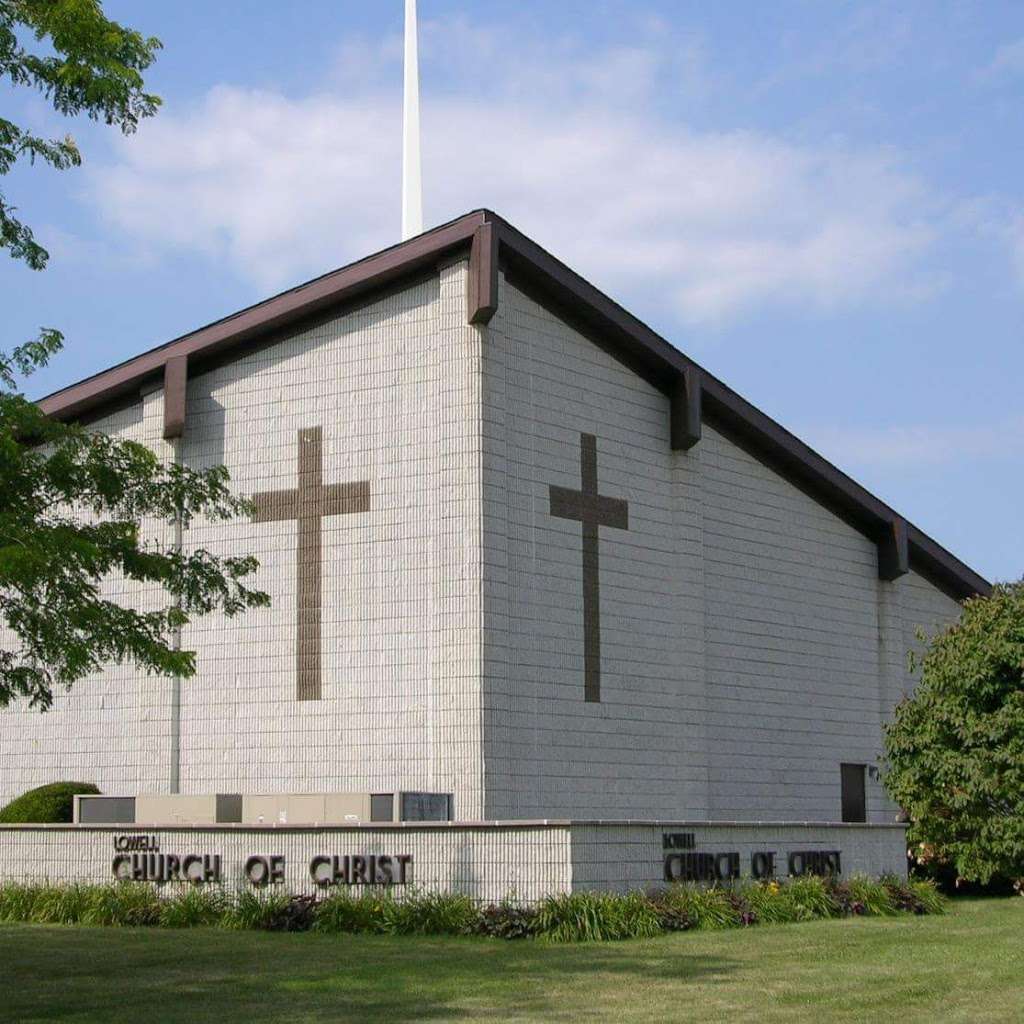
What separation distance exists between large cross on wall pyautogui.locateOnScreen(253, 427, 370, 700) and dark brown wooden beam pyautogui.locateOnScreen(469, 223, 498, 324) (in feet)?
12.5

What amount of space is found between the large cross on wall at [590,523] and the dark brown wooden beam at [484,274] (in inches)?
144

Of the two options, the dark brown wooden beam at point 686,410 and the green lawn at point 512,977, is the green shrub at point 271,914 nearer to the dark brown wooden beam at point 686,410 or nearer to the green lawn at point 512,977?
the green lawn at point 512,977

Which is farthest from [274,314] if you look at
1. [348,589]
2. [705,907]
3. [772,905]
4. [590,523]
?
[772,905]

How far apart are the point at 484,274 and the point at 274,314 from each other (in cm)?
421

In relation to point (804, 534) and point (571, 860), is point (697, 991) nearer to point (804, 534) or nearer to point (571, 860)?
point (571, 860)

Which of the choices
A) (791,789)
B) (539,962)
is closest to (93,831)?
(539,962)

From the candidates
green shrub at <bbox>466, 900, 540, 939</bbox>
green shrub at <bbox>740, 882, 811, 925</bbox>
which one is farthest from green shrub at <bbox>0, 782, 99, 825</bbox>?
green shrub at <bbox>740, 882, 811, 925</bbox>

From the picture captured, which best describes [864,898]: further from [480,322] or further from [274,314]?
[274,314]

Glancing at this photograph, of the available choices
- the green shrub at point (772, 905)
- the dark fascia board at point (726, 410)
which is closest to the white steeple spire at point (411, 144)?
the dark fascia board at point (726, 410)

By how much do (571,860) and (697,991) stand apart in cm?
638

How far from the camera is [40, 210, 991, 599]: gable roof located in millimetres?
29469

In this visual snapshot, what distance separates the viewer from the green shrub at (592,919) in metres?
21.9

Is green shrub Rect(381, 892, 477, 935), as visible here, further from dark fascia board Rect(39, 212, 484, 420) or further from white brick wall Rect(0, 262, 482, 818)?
dark fascia board Rect(39, 212, 484, 420)

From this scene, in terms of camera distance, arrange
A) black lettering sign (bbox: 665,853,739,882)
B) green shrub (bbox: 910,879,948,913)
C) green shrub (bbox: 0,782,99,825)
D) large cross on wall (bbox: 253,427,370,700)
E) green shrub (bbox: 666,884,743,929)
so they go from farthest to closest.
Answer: large cross on wall (bbox: 253,427,370,700) < green shrub (bbox: 0,782,99,825) < green shrub (bbox: 910,879,948,913) < black lettering sign (bbox: 665,853,739,882) < green shrub (bbox: 666,884,743,929)
